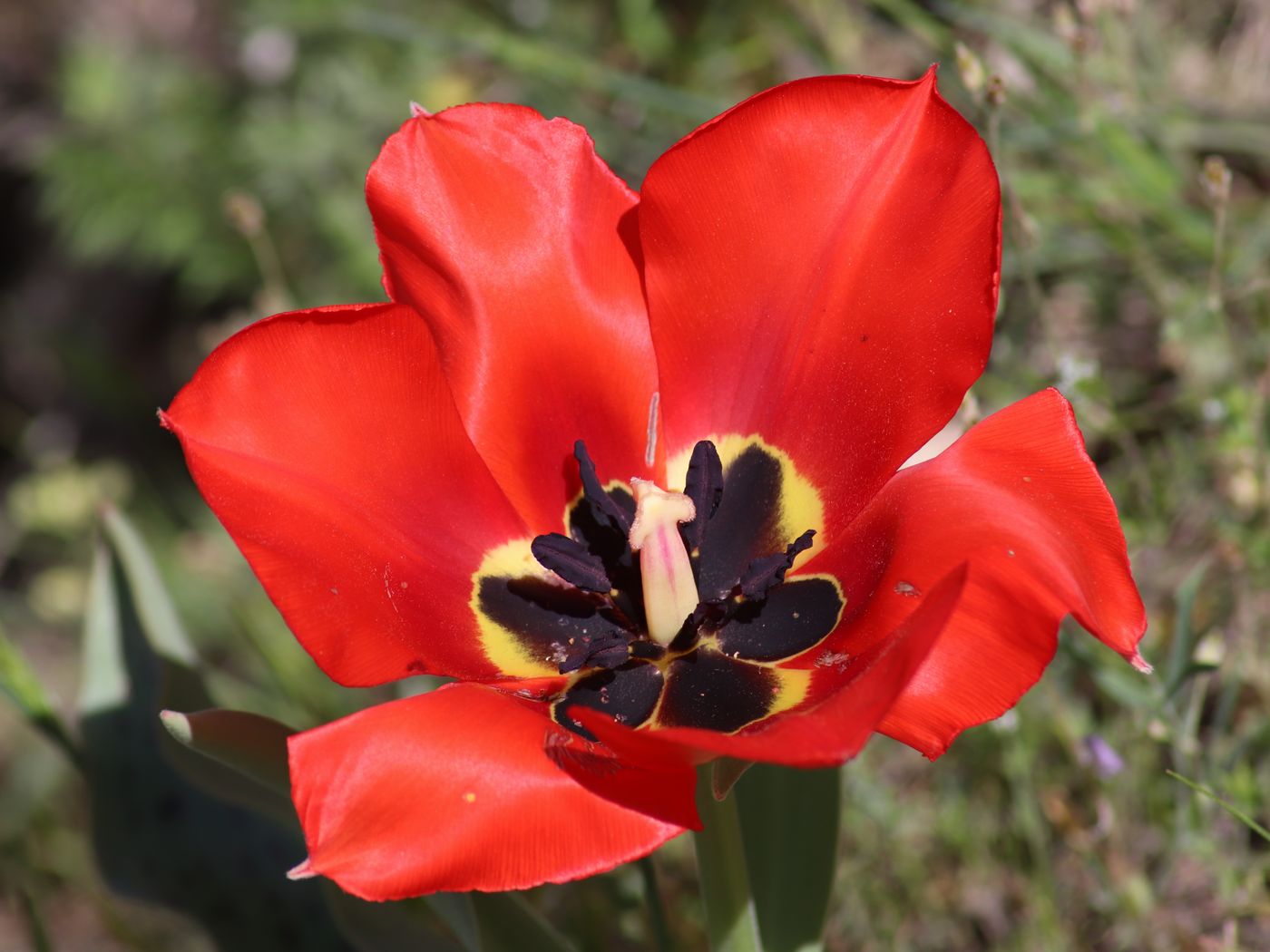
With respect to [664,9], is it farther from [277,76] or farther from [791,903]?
[791,903]

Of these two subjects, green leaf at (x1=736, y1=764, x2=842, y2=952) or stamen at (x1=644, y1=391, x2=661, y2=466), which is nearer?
green leaf at (x1=736, y1=764, x2=842, y2=952)

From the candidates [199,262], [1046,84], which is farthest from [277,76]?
[1046,84]

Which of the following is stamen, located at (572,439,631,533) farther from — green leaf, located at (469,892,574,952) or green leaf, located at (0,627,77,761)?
green leaf, located at (0,627,77,761)

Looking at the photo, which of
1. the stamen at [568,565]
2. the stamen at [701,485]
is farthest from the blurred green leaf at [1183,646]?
the stamen at [568,565]

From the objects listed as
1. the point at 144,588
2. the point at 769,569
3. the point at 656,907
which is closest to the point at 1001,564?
the point at 769,569

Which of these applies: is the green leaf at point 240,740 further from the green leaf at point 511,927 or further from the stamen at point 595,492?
the stamen at point 595,492

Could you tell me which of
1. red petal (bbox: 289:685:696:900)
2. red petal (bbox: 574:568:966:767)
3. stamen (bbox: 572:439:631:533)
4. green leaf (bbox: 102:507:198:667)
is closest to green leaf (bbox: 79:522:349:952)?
green leaf (bbox: 102:507:198:667)

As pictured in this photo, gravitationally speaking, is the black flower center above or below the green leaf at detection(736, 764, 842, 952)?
above
